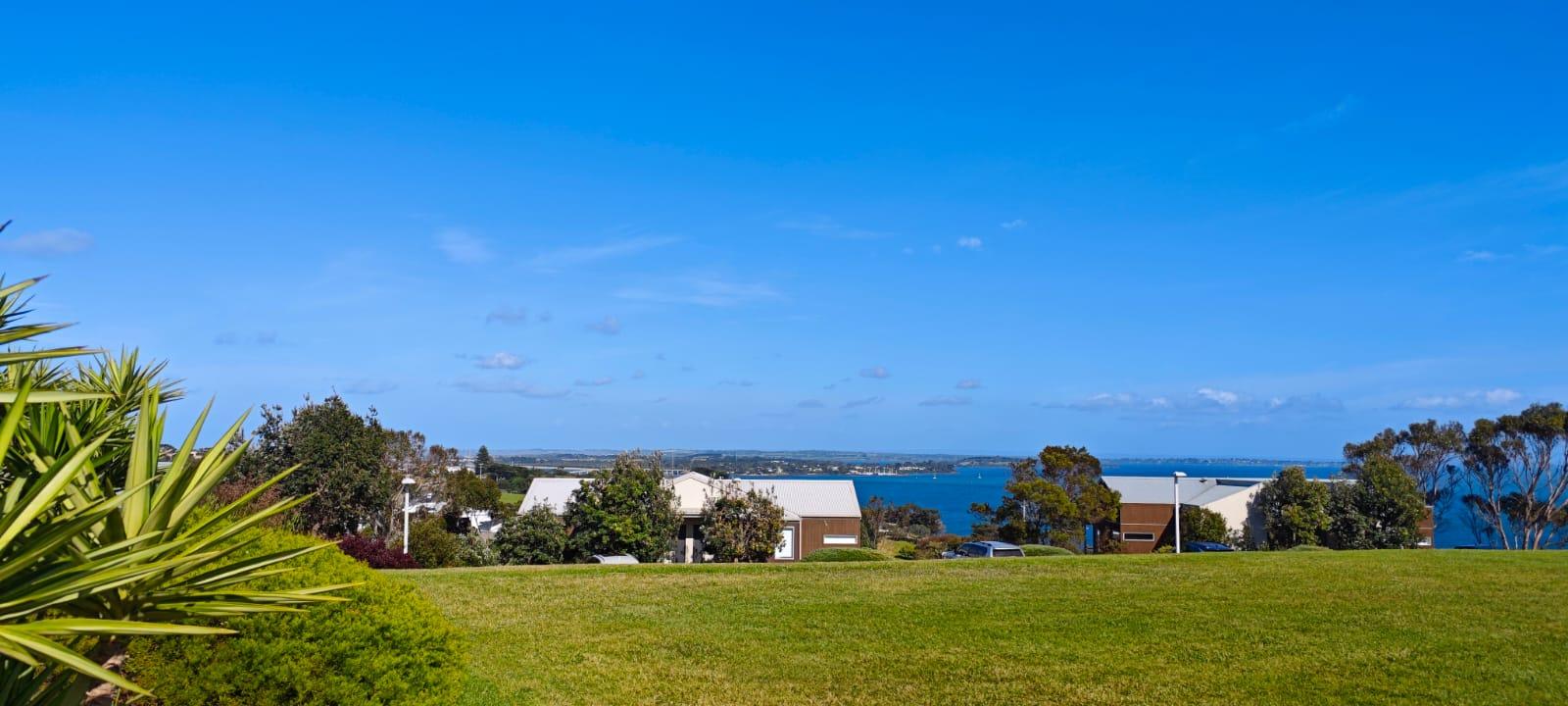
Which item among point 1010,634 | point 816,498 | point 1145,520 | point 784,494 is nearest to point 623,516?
point 784,494

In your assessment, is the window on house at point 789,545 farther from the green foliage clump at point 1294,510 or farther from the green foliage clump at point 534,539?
the green foliage clump at point 1294,510

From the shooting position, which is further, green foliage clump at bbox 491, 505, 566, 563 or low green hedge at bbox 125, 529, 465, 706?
green foliage clump at bbox 491, 505, 566, 563

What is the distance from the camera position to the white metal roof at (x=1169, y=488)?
141 feet

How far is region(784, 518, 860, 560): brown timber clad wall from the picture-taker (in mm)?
39500

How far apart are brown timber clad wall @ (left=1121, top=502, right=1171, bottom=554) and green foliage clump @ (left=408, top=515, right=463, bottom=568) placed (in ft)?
101

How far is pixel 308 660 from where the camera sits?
5.43m

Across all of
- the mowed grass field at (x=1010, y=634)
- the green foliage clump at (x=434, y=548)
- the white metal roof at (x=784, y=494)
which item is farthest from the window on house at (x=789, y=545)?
the mowed grass field at (x=1010, y=634)

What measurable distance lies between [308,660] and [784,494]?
1448 inches

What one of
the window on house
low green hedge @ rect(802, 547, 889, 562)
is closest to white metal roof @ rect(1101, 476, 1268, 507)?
the window on house

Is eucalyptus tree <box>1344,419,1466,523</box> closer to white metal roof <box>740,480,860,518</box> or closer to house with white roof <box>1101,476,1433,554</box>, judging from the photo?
house with white roof <box>1101,476,1433,554</box>

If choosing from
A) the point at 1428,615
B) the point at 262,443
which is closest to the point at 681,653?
the point at 1428,615

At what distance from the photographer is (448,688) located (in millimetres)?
6023

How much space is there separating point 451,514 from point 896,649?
1653 inches

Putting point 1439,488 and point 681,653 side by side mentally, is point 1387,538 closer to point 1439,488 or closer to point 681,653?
point 1439,488
